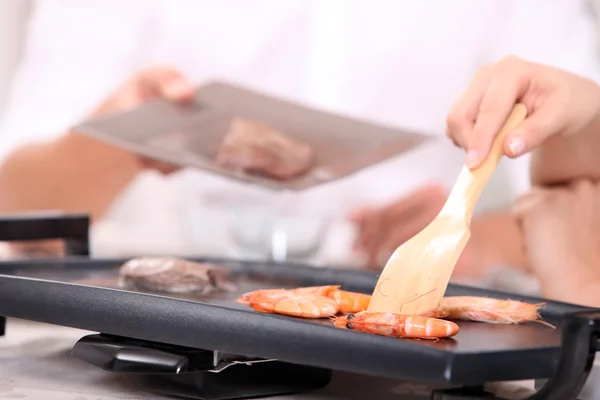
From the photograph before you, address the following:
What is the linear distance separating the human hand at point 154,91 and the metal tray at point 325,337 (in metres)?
0.70

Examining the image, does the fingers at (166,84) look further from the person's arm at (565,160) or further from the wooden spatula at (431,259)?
the wooden spatula at (431,259)

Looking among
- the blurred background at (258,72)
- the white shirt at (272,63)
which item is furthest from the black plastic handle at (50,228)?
the white shirt at (272,63)

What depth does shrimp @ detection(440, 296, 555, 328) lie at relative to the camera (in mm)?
829

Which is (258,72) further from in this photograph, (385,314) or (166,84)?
(385,314)

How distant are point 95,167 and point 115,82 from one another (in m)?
0.47

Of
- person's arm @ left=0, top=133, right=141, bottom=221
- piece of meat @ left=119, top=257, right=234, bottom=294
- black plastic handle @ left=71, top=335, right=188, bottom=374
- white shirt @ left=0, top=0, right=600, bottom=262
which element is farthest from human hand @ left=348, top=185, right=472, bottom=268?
black plastic handle @ left=71, top=335, right=188, bottom=374

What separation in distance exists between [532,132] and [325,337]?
0.35 m

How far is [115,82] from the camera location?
291 cm

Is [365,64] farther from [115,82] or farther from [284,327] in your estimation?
[284,327]

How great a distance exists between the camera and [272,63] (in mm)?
2932

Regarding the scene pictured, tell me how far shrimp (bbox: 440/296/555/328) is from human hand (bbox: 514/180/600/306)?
13.1 inches

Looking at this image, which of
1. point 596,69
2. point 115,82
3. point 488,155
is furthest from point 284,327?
point 115,82

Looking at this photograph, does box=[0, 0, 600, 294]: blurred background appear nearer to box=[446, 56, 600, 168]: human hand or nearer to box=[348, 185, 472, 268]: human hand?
box=[348, 185, 472, 268]: human hand

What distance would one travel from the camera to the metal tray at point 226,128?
137 cm
